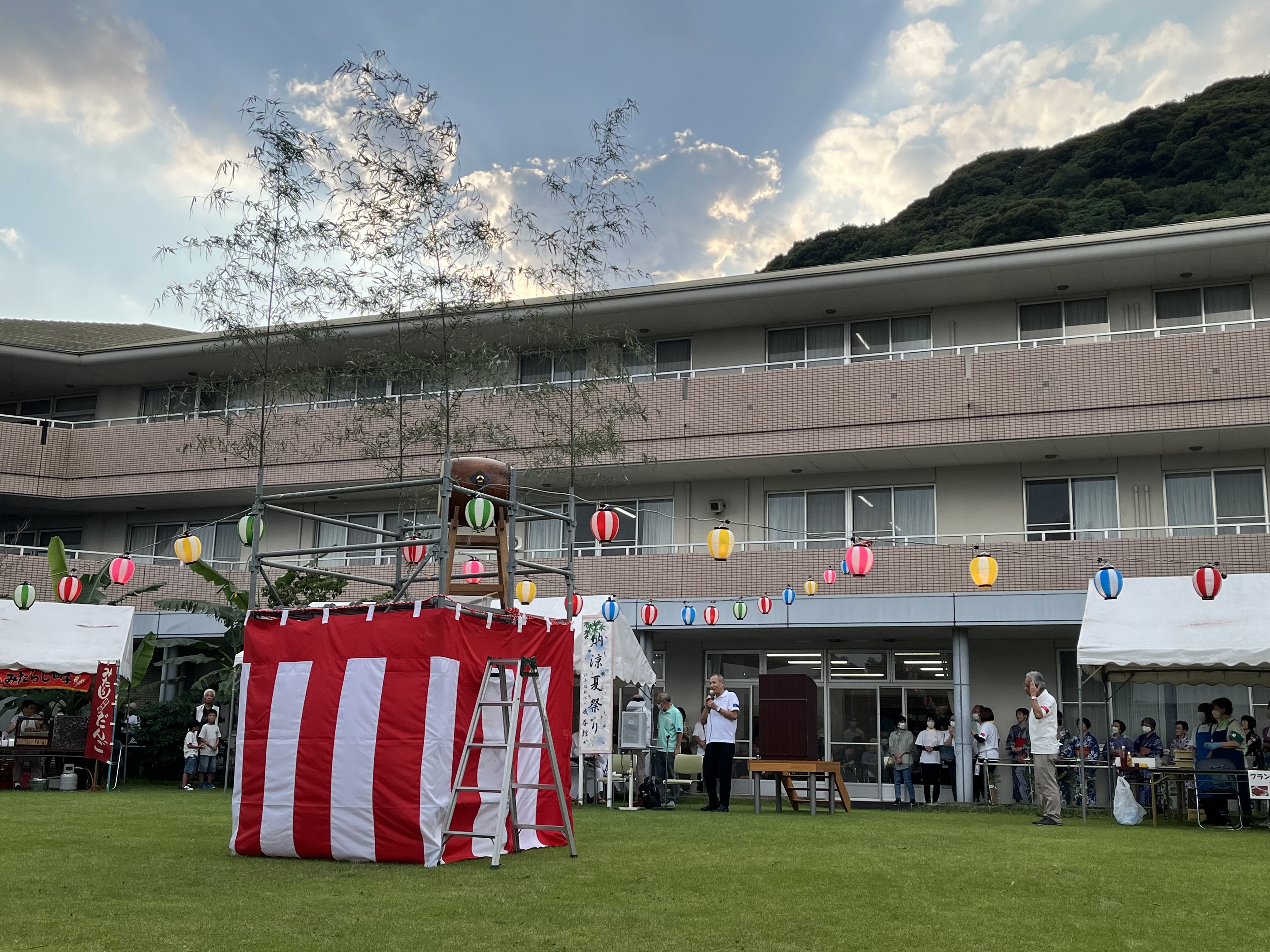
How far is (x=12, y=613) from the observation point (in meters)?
19.8

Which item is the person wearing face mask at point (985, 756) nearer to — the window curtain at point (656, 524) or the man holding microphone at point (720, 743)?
the man holding microphone at point (720, 743)

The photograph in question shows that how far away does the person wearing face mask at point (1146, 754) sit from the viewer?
18000 millimetres

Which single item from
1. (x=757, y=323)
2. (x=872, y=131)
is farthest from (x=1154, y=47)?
(x=757, y=323)

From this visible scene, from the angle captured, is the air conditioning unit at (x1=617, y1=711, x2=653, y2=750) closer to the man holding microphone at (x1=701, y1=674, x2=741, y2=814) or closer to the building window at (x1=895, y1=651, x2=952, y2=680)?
the man holding microphone at (x1=701, y1=674, x2=741, y2=814)

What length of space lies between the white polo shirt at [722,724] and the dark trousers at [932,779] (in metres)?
5.51

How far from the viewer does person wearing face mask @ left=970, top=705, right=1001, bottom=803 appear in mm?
20844

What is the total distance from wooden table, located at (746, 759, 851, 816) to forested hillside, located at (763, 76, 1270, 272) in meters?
28.9

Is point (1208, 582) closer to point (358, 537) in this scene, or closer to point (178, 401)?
point (358, 537)

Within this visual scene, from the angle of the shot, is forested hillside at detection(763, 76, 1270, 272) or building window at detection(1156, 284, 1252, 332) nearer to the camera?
building window at detection(1156, 284, 1252, 332)

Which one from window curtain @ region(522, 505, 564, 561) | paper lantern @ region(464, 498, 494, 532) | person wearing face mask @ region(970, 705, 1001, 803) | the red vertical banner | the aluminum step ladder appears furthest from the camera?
window curtain @ region(522, 505, 564, 561)

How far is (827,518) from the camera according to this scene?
25.0 metres

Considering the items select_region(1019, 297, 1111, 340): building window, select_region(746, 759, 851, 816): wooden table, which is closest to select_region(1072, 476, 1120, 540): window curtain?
select_region(1019, 297, 1111, 340): building window

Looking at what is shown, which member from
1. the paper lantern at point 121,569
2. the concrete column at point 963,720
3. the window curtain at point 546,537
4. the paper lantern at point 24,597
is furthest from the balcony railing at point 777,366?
the paper lantern at point 24,597

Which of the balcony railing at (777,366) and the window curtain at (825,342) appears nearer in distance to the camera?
the balcony railing at (777,366)
